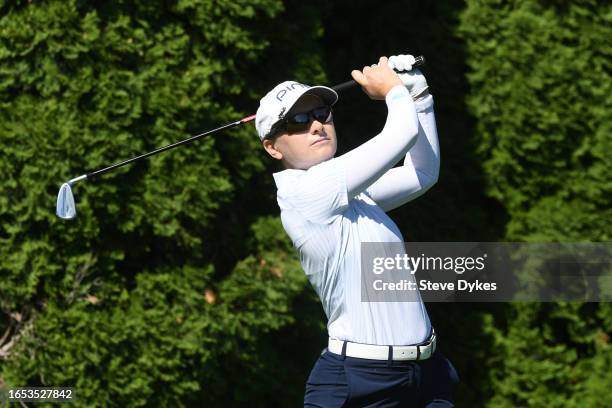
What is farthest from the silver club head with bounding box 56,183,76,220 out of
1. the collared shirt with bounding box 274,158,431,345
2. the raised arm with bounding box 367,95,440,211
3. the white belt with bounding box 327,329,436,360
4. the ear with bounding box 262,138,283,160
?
the white belt with bounding box 327,329,436,360

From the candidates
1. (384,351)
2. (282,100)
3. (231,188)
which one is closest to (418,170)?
(282,100)

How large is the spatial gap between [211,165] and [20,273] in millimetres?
1031

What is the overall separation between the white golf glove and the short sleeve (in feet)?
1.30

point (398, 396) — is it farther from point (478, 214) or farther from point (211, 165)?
point (478, 214)

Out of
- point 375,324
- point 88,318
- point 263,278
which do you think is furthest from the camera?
point 263,278

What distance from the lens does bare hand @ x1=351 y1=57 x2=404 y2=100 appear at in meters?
3.35

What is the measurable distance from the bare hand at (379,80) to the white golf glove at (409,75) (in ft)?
0.15

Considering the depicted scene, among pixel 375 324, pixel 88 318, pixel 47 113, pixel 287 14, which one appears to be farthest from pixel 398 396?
pixel 287 14

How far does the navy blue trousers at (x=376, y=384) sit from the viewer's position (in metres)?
3.27

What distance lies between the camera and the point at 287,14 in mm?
5805

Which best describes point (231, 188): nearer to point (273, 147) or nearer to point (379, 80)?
point (273, 147)

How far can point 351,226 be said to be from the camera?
10.9ft


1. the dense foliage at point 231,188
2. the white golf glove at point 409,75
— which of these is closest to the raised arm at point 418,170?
the white golf glove at point 409,75

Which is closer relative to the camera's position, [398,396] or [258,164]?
[398,396]
